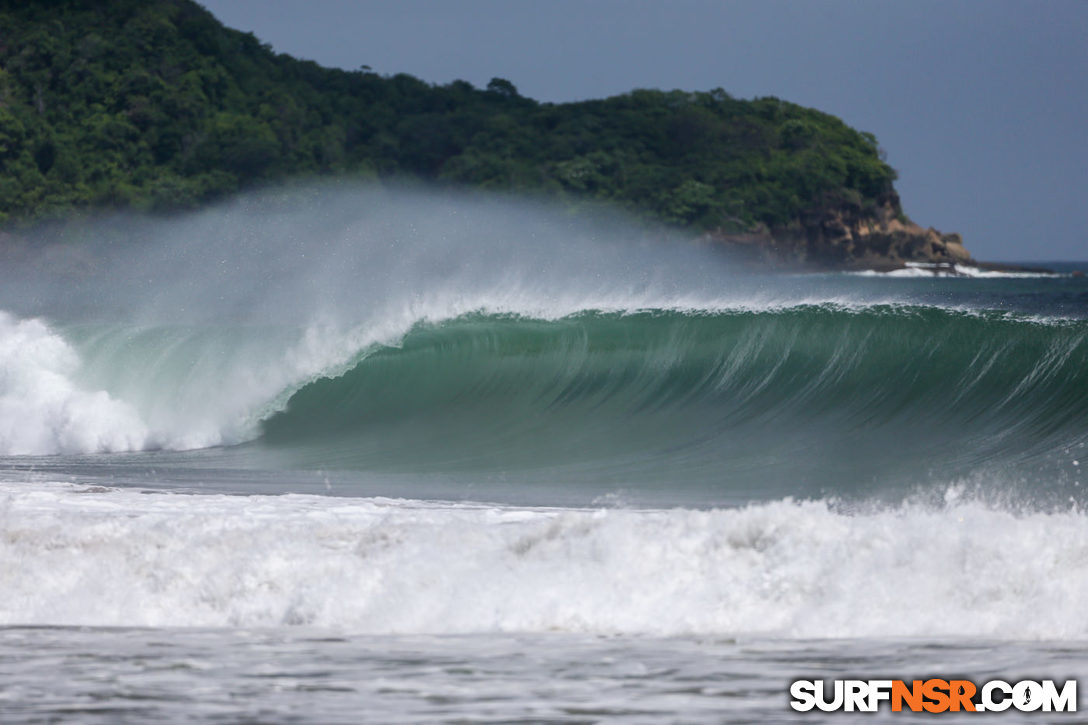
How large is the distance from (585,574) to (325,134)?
243 feet

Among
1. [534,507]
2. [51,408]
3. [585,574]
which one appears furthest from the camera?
[51,408]

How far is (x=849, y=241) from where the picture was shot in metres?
93.1

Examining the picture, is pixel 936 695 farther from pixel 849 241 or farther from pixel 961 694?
pixel 849 241

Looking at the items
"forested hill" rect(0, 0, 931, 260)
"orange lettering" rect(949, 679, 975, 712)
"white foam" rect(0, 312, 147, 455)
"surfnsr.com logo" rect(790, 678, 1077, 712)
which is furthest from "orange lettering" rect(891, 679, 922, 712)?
"forested hill" rect(0, 0, 931, 260)

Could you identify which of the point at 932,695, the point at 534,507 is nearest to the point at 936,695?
the point at 932,695

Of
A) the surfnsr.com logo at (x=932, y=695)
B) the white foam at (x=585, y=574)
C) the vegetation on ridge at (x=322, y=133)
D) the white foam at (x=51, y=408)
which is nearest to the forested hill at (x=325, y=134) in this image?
the vegetation on ridge at (x=322, y=133)

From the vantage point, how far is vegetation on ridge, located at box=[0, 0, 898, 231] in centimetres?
6800

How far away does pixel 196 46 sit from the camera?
77.6 m

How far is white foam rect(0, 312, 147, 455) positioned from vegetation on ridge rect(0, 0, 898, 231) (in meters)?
48.5

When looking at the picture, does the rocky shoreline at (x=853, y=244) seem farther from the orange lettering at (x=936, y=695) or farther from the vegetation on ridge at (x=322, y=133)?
the orange lettering at (x=936, y=695)

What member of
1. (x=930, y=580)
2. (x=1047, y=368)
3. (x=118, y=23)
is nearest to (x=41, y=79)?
(x=118, y=23)

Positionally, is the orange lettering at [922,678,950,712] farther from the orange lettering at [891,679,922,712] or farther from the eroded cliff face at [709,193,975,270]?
the eroded cliff face at [709,193,975,270]

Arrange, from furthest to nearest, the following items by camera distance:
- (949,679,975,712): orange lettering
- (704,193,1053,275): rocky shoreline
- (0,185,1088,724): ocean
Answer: (704,193,1053,275): rocky shoreline → (0,185,1088,724): ocean → (949,679,975,712): orange lettering

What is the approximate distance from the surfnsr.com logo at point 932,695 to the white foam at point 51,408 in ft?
37.3
